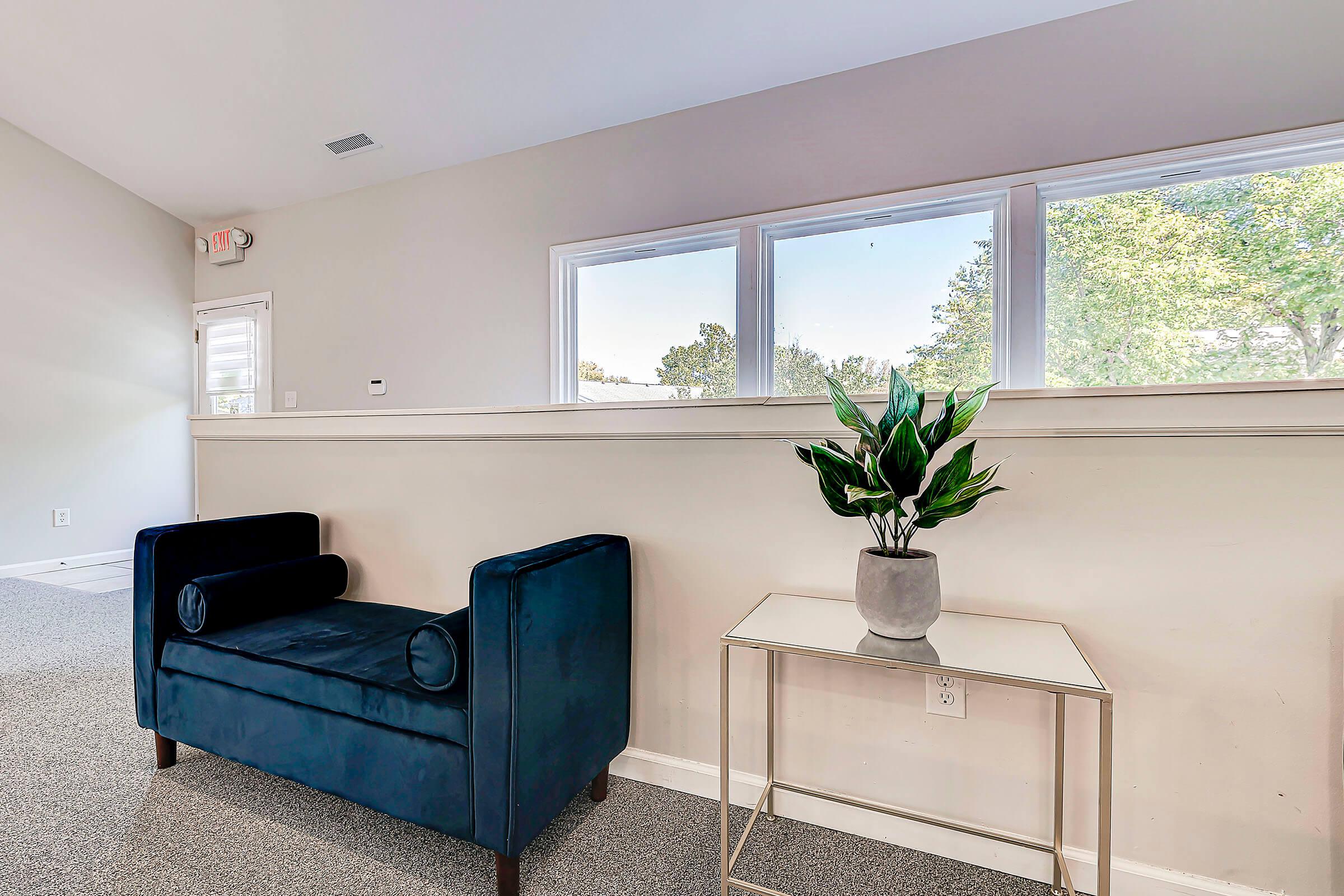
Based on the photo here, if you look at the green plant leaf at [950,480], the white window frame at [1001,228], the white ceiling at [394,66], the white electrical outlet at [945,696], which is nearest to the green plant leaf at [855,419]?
the green plant leaf at [950,480]

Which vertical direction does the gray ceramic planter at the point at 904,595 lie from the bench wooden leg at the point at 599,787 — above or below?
above

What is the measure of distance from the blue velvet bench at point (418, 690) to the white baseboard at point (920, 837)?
0.15m

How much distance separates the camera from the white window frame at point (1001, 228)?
2.25 m

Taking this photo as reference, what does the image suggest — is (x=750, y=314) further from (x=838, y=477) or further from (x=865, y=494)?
(x=865, y=494)

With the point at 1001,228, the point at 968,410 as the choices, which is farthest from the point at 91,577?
the point at 1001,228

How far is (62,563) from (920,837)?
234 inches

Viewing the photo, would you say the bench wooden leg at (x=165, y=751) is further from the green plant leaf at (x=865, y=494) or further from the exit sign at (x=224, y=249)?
the exit sign at (x=224, y=249)

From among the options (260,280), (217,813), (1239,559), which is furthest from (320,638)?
(260,280)

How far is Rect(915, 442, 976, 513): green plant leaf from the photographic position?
106 centimetres

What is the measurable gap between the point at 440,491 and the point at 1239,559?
1954 mm

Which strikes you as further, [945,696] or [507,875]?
[945,696]

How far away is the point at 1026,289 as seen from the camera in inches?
100

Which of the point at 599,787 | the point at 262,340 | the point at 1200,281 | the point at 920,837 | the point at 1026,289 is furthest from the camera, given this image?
the point at 262,340

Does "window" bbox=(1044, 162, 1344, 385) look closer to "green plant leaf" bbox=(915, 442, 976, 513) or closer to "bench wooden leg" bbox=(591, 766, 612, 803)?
"green plant leaf" bbox=(915, 442, 976, 513)
